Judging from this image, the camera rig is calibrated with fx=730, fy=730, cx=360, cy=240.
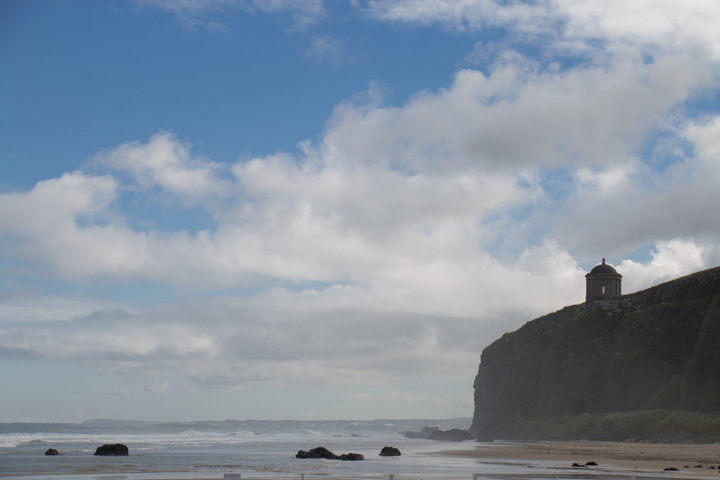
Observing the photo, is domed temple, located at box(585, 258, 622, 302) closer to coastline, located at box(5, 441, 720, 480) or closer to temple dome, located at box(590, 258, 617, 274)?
temple dome, located at box(590, 258, 617, 274)

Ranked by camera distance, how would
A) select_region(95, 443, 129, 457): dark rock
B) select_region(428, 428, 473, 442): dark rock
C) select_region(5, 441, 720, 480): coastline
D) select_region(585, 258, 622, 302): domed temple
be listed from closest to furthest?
1. select_region(5, 441, 720, 480): coastline
2. select_region(95, 443, 129, 457): dark rock
3. select_region(428, 428, 473, 442): dark rock
4. select_region(585, 258, 622, 302): domed temple

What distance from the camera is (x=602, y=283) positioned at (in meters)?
124

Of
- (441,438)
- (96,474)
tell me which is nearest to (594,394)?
(441,438)

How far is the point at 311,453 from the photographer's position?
58.8 metres

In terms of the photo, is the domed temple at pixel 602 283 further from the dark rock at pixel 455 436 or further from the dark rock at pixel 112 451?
the dark rock at pixel 112 451

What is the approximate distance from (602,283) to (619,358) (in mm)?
28319

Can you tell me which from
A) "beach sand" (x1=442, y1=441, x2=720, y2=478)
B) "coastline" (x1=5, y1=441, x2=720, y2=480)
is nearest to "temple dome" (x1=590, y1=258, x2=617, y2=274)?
"beach sand" (x1=442, y1=441, x2=720, y2=478)

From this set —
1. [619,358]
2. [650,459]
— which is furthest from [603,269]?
[650,459]

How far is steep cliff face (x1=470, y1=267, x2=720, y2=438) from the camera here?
277 ft

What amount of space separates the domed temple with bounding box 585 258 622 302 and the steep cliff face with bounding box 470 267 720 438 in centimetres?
728

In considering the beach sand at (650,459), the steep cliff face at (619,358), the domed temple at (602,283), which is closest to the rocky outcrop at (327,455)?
the beach sand at (650,459)

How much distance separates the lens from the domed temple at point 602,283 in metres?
123

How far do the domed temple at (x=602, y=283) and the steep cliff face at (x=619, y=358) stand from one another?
7.28 m

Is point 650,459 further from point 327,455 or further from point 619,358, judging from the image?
point 619,358
